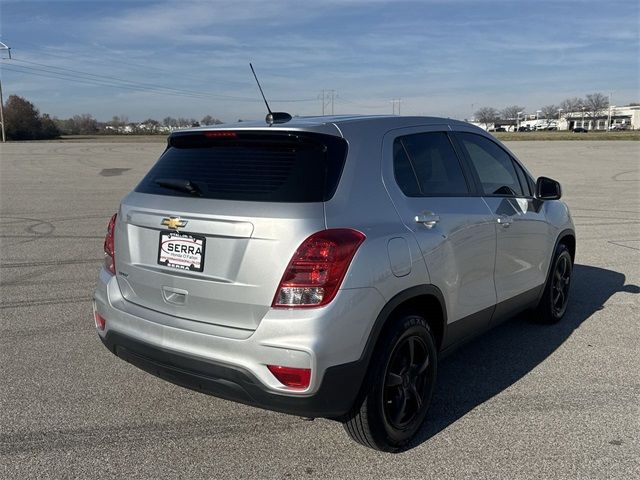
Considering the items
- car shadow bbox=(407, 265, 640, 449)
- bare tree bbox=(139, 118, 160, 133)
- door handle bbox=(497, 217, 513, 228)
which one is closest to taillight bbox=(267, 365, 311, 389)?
car shadow bbox=(407, 265, 640, 449)

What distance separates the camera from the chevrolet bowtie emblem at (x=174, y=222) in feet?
9.73

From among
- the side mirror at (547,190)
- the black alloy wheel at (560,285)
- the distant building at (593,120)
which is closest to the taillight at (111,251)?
the side mirror at (547,190)

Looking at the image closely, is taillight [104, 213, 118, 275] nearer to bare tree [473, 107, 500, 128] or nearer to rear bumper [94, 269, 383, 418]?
rear bumper [94, 269, 383, 418]

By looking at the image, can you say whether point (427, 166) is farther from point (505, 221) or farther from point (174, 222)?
point (174, 222)

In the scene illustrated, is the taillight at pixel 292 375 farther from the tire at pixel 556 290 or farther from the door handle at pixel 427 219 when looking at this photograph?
the tire at pixel 556 290

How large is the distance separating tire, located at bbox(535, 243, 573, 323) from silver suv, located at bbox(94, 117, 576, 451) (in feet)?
5.57

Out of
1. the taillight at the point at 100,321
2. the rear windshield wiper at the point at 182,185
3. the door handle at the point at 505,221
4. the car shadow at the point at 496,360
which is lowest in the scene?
the car shadow at the point at 496,360

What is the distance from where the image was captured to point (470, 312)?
3.79 m

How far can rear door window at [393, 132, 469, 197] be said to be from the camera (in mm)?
3365

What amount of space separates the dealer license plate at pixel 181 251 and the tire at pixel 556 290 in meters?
3.38

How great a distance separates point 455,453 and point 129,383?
87.5 inches

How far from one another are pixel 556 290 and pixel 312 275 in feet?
11.4

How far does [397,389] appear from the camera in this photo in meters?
3.21

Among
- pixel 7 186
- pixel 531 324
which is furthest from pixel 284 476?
pixel 7 186
